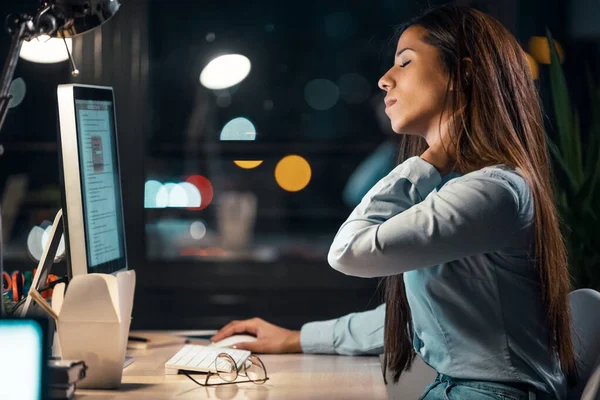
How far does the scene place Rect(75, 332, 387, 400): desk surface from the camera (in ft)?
4.66

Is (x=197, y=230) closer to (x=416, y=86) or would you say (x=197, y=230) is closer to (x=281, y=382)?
(x=281, y=382)

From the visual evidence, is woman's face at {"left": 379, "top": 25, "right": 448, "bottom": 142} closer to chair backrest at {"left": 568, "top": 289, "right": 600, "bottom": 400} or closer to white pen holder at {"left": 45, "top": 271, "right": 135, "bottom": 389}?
chair backrest at {"left": 568, "top": 289, "right": 600, "bottom": 400}

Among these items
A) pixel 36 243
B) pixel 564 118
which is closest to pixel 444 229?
pixel 36 243

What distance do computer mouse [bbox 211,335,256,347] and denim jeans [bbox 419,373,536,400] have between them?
57cm

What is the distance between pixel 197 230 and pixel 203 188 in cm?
18

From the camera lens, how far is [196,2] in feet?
10.9

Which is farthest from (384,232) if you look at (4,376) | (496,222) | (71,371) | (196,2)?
(196,2)

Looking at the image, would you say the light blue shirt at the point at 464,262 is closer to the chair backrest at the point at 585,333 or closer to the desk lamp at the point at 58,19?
the chair backrest at the point at 585,333

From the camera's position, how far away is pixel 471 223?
4.36 feet

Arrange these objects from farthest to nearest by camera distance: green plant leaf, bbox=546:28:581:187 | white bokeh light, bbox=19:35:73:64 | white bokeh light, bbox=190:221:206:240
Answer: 1. white bokeh light, bbox=190:221:206:240
2. white bokeh light, bbox=19:35:73:64
3. green plant leaf, bbox=546:28:581:187

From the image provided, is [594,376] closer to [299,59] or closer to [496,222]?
[496,222]

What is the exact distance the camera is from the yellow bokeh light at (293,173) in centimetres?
335

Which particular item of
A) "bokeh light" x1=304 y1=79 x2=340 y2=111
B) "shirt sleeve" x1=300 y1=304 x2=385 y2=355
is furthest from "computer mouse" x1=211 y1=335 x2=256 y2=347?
"bokeh light" x1=304 y1=79 x2=340 y2=111

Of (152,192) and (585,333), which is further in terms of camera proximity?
(152,192)
